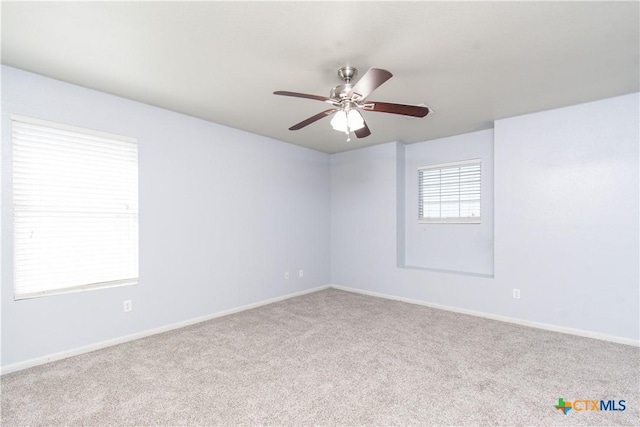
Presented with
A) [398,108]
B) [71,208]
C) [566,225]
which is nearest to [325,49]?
[398,108]

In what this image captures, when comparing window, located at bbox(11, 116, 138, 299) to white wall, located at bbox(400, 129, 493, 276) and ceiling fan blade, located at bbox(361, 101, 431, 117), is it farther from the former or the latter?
white wall, located at bbox(400, 129, 493, 276)

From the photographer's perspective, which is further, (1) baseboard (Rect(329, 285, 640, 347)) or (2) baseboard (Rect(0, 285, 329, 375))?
(1) baseboard (Rect(329, 285, 640, 347))

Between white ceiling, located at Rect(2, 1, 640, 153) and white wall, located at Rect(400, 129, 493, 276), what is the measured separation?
3.72ft

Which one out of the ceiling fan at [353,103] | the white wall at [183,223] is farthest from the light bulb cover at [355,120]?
the white wall at [183,223]

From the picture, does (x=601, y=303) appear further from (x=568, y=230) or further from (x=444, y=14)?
(x=444, y=14)

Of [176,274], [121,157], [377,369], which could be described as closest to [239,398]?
[377,369]

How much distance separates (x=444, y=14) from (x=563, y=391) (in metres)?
2.69

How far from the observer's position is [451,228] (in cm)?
465

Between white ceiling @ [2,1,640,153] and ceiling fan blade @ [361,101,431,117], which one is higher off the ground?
white ceiling @ [2,1,640,153]

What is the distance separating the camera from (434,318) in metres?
3.85

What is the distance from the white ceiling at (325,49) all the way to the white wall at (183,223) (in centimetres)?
32

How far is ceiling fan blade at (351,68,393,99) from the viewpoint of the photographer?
185 centimetres

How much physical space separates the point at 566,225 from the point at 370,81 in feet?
9.65

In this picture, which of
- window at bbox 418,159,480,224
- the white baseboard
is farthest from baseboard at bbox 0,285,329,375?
window at bbox 418,159,480,224
